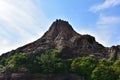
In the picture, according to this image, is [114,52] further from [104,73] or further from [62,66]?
[62,66]

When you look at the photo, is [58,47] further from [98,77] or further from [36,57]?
[98,77]

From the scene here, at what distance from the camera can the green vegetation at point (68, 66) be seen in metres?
163

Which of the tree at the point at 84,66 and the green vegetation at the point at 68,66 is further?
the tree at the point at 84,66

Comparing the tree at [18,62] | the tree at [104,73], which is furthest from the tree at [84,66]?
the tree at [18,62]

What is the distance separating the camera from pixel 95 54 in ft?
624

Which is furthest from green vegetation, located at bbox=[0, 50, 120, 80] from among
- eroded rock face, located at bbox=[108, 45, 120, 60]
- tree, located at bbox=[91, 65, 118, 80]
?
eroded rock face, located at bbox=[108, 45, 120, 60]

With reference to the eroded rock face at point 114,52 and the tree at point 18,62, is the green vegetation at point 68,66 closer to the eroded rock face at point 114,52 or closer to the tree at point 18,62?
the tree at point 18,62

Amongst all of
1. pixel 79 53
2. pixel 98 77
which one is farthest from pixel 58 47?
pixel 98 77

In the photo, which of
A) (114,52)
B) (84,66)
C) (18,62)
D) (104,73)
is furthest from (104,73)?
(18,62)

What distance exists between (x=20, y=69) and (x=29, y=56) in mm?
16369

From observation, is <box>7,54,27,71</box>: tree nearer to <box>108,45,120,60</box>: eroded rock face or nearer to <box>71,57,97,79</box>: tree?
<box>71,57,97,79</box>: tree

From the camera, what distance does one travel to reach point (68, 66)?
577 ft

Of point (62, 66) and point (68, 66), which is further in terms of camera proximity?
point (68, 66)

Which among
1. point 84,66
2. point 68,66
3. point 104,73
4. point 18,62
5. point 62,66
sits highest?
point 18,62
